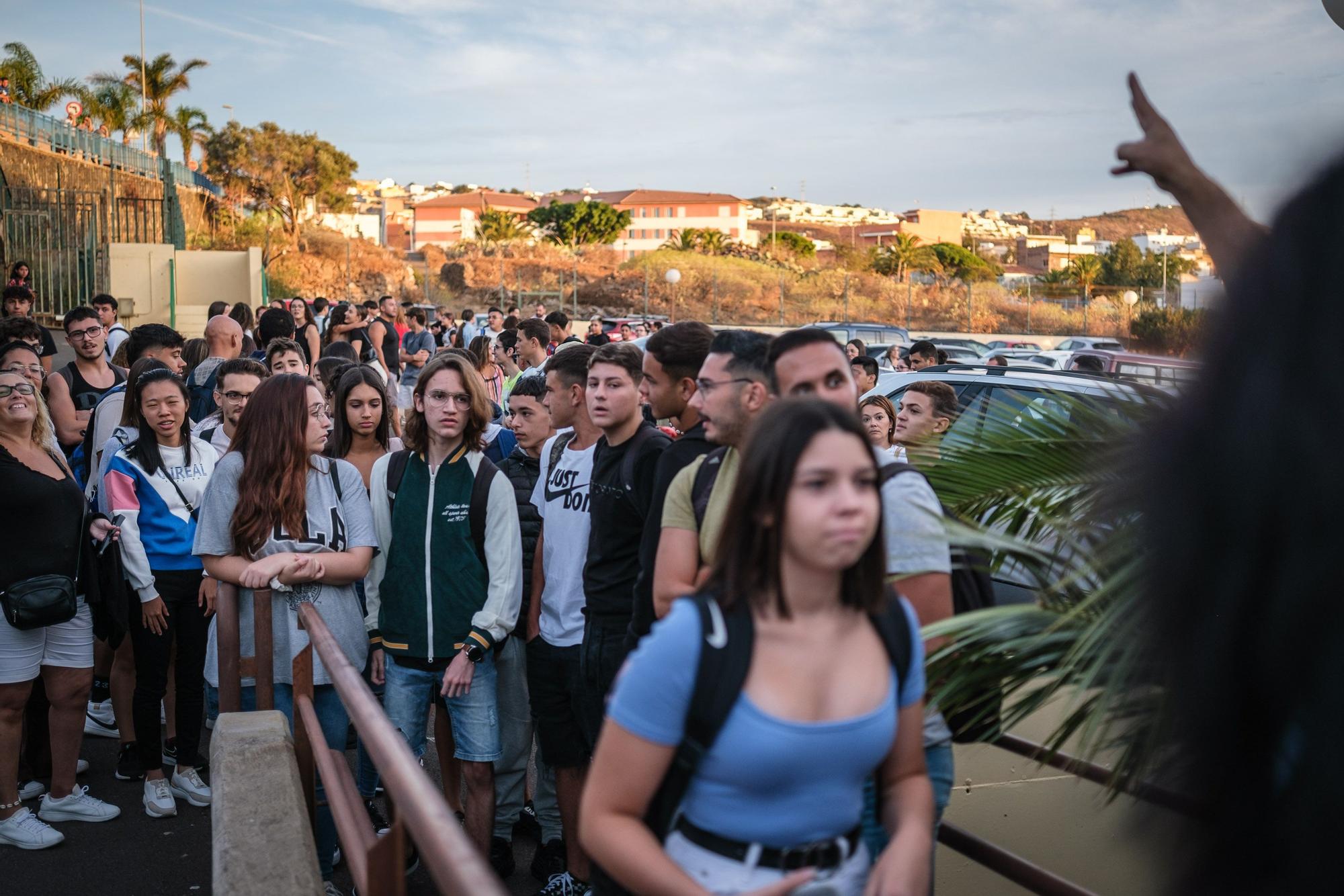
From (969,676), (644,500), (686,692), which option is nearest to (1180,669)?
(686,692)

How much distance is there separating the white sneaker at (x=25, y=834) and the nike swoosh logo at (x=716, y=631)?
14.0 ft

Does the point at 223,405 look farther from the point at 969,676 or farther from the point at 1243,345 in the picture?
the point at 1243,345

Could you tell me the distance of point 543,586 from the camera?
502cm

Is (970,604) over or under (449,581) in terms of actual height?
over

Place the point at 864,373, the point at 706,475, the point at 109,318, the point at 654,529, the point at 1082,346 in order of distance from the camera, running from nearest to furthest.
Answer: the point at 706,475 → the point at 654,529 → the point at 864,373 → the point at 109,318 → the point at 1082,346

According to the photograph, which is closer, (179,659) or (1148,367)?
(1148,367)

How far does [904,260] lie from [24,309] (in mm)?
68698

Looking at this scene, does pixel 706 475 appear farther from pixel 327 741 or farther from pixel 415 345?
pixel 415 345

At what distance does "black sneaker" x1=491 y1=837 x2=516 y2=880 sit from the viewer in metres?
4.97

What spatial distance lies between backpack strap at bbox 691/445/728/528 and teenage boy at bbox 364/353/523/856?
177 centimetres

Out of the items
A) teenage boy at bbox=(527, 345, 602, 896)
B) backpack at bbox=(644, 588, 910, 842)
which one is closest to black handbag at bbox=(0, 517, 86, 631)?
teenage boy at bbox=(527, 345, 602, 896)

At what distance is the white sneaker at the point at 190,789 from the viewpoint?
5602 mm

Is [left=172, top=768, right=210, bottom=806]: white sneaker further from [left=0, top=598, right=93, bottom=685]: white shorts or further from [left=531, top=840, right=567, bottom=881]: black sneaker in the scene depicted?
[left=531, top=840, right=567, bottom=881]: black sneaker

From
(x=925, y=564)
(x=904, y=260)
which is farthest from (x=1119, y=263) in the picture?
(x=925, y=564)
